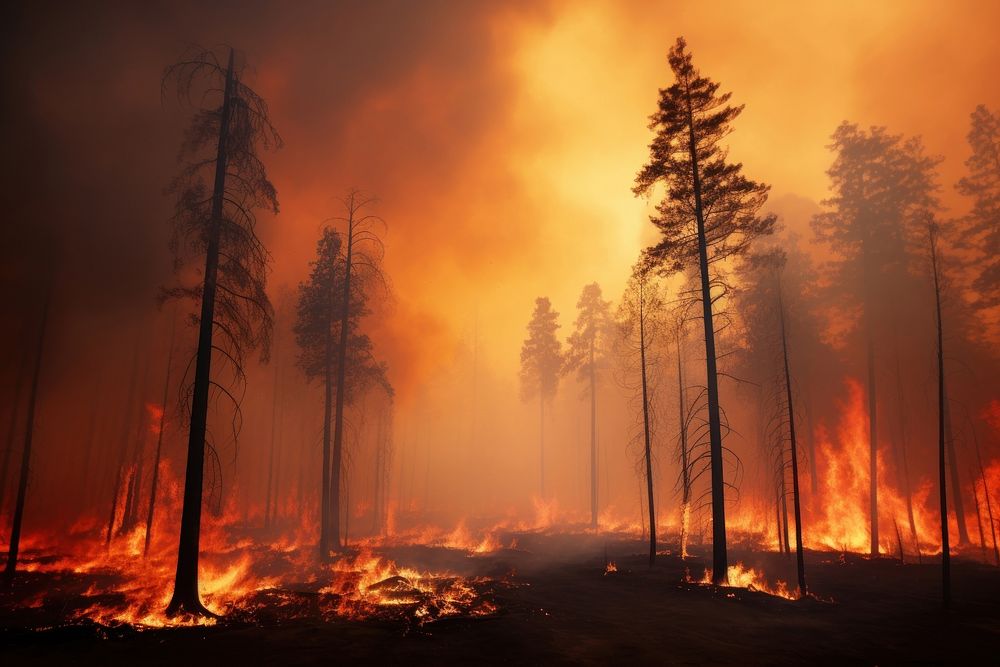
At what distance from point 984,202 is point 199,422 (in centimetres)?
3731

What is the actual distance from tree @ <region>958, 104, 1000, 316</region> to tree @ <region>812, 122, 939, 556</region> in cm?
Result: 281

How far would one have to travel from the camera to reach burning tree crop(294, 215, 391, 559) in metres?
24.7

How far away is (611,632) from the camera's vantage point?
10492 mm

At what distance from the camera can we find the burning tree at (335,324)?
24672mm

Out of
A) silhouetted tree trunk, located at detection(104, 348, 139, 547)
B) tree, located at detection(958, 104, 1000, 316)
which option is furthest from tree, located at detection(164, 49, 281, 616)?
tree, located at detection(958, 104, 1000, 316)

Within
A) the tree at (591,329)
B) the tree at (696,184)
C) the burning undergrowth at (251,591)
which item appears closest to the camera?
the burning undergrowth at (251,591)

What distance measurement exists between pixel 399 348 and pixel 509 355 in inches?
2359

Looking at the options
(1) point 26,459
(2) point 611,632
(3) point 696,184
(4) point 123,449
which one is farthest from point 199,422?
(4) point 123,449

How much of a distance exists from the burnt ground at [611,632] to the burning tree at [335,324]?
1148 centimetres

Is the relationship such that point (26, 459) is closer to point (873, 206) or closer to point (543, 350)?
point (543, 350)

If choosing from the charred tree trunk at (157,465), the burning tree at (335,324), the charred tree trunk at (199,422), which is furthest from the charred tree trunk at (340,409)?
the charred tree trunk at (199,422)

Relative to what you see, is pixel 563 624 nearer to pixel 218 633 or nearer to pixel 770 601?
pixel 770 601

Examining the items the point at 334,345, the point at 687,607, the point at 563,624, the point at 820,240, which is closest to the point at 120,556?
the point at 334,345

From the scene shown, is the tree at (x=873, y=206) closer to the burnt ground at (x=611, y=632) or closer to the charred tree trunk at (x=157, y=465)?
the burnt ground at (x=611, y=632)
